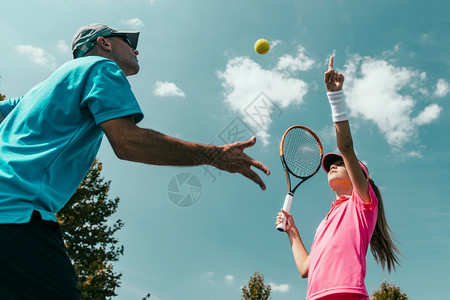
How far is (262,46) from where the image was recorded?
7.27 meters

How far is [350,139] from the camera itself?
3.69 metres

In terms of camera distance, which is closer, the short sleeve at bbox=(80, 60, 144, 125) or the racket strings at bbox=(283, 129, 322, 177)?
the short sleeve at bbox=(80, 60, 144, 125)

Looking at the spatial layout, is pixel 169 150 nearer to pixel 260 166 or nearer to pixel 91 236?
pixel 260 166

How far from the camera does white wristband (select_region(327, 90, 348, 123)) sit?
3.66m

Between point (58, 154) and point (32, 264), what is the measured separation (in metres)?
0.63

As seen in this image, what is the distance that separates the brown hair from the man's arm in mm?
2569

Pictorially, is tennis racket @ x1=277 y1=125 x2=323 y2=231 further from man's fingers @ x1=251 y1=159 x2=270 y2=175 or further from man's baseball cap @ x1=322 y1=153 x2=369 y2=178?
man's fingers @ x1=251 y1=159 x2=270 y2=175

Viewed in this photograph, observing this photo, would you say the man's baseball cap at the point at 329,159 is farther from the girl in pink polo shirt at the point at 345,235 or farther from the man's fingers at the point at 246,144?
the man's fingers at the point at 246,144

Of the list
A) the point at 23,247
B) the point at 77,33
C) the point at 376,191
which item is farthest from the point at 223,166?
the point at 376,191

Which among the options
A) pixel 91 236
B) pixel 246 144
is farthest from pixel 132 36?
pixel 91 236

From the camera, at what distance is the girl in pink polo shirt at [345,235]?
3.52 meters

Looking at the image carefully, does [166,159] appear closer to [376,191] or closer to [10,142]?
[10,142]

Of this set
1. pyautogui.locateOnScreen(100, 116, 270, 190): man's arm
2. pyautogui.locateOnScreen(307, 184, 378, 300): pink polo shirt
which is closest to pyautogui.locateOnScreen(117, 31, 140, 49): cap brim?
pyautogui.locateOnScreen(100, 116, 270, 190): man's arm

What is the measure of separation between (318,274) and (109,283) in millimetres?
17539
